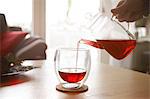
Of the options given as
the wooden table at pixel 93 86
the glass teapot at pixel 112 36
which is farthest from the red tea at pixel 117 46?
the wooden table at pixel 93 86

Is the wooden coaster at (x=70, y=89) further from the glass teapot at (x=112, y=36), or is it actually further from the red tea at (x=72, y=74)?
the glass teapot at (x=112, y=36)

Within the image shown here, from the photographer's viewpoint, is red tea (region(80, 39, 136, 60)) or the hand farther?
the hand

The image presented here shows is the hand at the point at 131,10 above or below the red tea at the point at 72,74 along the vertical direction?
above

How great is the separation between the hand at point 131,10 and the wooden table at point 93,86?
20 cm

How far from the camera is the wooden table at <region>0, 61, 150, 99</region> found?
746mm

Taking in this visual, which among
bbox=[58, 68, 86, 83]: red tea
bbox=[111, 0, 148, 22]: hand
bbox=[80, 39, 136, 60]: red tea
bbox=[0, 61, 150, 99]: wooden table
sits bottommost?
bbox=[0, 61, 150, 99]: wooden table

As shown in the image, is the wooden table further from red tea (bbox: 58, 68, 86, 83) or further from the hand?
the hand

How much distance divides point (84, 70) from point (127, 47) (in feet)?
0.46

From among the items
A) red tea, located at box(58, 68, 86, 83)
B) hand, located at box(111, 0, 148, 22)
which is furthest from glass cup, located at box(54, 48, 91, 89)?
hand, located at box(111, 0, 148, 22)

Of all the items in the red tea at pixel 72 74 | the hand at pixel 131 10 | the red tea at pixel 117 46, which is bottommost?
the red tea at pixel 72 74

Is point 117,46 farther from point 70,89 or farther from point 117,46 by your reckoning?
point 70,89

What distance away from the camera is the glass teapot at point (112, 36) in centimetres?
81

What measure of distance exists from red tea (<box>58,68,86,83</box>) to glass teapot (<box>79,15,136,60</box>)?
10 cm

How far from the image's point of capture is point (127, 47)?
82 cm
